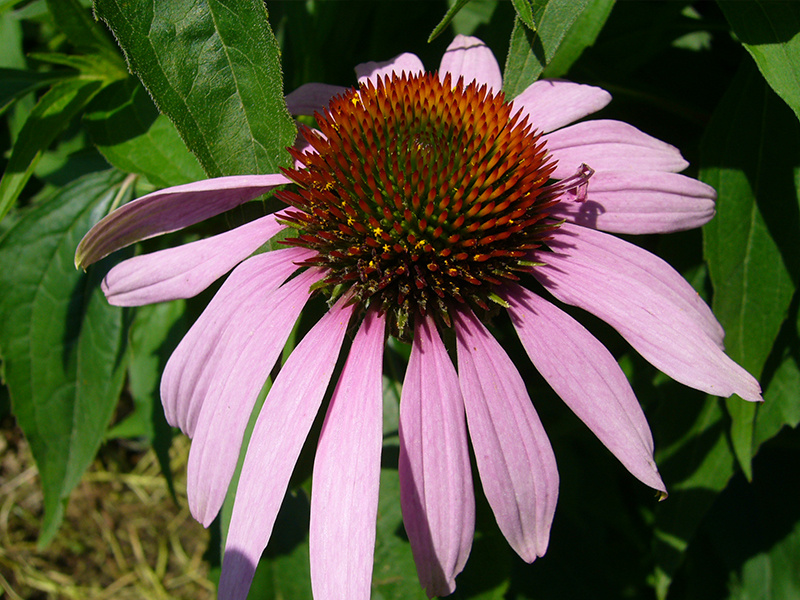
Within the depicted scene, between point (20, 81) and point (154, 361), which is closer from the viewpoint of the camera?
point (20, 81)

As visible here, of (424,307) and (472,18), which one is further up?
(472,18)

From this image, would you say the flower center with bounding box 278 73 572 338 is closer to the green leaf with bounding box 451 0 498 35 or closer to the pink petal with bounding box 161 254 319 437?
the pink petal with bounding box 161 254 319 437

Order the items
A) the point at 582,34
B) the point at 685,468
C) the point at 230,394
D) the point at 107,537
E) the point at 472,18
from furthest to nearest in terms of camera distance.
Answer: the point at 107,537 < the point at 472,18 < the point at 685,468 < the point at 582,34 < the point at 230,394

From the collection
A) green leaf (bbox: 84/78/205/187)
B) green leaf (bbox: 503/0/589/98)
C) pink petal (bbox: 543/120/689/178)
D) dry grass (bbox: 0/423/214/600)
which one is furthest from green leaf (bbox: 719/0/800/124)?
dry grass (bbox: 0/423/214/600)

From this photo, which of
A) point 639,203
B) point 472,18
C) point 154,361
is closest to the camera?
point 639,203

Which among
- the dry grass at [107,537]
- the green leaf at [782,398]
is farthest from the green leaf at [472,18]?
the dry grass at [107,537]

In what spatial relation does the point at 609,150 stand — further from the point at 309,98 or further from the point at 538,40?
the point at 309,98

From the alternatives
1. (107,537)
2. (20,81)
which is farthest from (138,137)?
(107,537)

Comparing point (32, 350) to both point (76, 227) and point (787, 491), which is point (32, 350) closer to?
point (76, 227)
